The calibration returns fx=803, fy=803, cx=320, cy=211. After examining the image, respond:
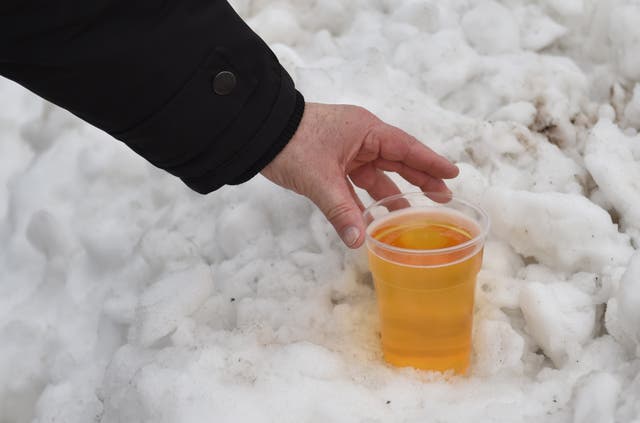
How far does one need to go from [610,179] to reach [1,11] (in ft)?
4.71

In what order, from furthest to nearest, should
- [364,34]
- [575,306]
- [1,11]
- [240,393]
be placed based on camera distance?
[364,34]
[575,306]
[240,393]
[1,11]

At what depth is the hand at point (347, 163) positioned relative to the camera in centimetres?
168

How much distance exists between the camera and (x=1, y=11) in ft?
4.84

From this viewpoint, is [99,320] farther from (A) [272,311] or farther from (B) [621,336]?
(B) [621,336]

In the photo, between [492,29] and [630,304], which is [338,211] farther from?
[492,29]

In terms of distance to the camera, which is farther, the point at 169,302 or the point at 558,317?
the point at 169,302

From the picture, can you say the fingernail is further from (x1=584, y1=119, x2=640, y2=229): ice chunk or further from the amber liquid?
(x1=584, y1=119, x2=640, y2=229): ice chunk

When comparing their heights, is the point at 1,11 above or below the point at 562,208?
above

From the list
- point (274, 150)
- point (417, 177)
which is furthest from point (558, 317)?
point (274, 150)

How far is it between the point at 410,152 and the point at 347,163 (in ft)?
0.52

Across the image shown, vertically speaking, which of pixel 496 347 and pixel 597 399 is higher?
pixel 597 399

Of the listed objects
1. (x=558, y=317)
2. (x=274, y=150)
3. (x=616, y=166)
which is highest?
(x=274, y=150)

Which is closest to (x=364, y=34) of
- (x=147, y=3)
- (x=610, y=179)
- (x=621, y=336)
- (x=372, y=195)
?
(x=372, y=195)

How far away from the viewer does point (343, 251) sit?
1.98 metres
